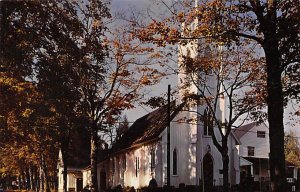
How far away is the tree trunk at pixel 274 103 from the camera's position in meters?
10.5

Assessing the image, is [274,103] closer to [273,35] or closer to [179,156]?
[273,35]

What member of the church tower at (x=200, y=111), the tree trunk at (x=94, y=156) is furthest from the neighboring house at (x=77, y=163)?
the tree trunk at (x=94, y=156)

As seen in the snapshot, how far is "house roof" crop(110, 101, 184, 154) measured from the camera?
97.9 feet

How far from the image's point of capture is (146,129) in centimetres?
3416

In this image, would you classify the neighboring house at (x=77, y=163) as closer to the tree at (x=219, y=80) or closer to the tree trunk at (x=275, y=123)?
the tree at (x=219, y=80)

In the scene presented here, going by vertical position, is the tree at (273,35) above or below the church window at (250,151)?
above

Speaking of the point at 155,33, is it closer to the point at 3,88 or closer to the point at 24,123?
the point at 3,88

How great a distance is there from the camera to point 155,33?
1241 centimetres

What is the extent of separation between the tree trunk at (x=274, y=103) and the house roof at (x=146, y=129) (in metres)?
15.8

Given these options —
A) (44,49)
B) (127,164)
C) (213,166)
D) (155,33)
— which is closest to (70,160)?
(127,164)

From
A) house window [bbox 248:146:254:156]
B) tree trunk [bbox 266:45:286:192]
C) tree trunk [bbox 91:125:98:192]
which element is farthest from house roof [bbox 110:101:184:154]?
tree trunk [bbox 266:45:286:192]

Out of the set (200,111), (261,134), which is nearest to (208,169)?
(200,111)

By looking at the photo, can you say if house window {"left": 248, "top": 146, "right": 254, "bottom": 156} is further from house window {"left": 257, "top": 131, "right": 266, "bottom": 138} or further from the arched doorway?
the arched doorway

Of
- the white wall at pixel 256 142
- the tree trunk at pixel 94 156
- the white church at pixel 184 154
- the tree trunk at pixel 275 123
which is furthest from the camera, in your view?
the white wall at pixel 256 142
